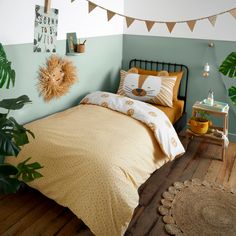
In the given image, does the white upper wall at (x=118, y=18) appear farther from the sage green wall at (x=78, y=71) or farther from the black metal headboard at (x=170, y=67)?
the black metal headboard at (x=170, y=67)

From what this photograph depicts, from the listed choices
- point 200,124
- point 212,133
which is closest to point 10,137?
point 200,124

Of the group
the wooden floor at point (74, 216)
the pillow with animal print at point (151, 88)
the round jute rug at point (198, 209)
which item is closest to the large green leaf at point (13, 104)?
the wooden floor at point (74, 216)

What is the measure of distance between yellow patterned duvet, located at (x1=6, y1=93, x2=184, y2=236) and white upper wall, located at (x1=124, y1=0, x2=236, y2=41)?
5.14 ft

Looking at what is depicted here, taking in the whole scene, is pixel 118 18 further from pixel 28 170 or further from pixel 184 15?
pixel 28 170

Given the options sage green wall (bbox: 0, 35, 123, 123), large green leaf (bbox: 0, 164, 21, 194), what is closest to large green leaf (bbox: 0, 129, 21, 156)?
large green leaf (bbox: 0, 164, 21, 194)

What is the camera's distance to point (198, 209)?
226cm

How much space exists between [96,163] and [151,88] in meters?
1.60

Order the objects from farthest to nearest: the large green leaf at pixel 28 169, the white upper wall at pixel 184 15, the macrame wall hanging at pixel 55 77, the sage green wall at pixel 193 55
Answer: the sage green wall at pixel 193 55, the white upper wall at pixel 184 15, the macrame wall hanging at pixel 55 77, the large green leaf at pixel 28 169

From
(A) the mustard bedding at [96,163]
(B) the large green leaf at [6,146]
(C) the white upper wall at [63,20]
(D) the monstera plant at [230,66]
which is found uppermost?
(C) the white upper wall at [63,20]

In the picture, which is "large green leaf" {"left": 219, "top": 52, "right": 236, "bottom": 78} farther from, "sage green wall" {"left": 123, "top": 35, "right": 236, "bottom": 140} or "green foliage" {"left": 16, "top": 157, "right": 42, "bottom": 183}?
"green foliage" {"left": 16, "top": 157, "right": 42, "bottom": 183}

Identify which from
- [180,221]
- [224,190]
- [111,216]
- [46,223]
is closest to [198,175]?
[224,190]

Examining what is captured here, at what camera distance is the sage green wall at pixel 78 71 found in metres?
2.41

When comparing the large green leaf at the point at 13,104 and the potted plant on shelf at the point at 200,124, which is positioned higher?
the large green leaf at the point at 13,104

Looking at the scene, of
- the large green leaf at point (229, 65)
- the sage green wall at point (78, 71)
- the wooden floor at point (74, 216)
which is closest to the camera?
the wooden floor at point (74, 216)
